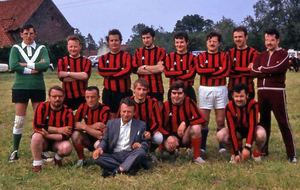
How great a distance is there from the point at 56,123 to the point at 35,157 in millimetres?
511

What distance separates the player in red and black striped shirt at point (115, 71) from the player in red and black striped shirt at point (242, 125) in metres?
1.51

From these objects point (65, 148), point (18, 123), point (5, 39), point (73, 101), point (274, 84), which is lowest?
point (65, 148)

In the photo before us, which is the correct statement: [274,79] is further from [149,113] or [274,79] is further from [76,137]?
[76,137]

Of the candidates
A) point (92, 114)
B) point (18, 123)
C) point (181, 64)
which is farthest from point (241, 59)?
point (18, 123)

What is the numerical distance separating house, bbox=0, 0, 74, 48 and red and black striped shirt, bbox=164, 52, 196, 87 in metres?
37.2

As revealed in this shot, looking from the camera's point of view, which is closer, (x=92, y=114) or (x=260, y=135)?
(x=260, y=135)

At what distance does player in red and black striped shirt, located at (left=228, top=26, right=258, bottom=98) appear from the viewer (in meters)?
7.29

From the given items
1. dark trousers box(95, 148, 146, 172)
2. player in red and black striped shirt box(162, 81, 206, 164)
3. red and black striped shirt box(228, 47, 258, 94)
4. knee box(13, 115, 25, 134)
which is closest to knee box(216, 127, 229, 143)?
player in red and black striped shirt box(162, 81, 206, 164)

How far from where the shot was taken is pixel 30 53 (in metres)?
7.16

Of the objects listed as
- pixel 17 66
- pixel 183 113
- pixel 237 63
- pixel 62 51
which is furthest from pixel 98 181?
pixel 62 51

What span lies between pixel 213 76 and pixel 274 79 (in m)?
0.89

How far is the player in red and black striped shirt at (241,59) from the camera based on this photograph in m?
7.29

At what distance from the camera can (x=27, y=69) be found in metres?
7.00

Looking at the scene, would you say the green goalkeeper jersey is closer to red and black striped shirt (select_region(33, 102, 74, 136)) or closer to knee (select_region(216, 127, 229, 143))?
red and black striped shirt (select_region(33, 102, 74, 136))
